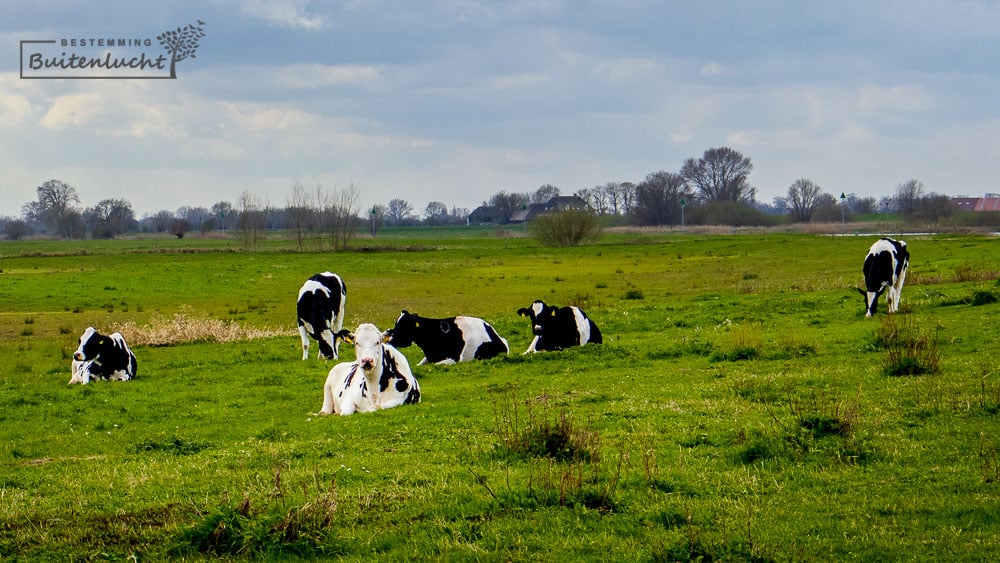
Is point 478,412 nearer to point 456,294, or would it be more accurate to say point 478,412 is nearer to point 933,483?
point 933,483

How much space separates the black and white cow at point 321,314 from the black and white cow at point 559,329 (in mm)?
4814

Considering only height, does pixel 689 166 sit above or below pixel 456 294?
above

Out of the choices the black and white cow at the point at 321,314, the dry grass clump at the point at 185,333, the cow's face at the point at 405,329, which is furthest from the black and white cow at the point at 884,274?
the dry grass clump at the point at 185,333

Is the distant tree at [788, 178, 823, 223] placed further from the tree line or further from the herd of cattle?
the herd of cattle

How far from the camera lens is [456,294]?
42469mm

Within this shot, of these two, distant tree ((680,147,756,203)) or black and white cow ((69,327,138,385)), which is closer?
black and white cow ((69,327,138,385))

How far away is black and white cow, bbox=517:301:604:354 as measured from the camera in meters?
19.8

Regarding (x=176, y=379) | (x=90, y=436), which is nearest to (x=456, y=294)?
(x=176, y=379)

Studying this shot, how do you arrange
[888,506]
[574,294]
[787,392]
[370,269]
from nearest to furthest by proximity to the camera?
[888,506], [787,392], [574,294], [370,269]

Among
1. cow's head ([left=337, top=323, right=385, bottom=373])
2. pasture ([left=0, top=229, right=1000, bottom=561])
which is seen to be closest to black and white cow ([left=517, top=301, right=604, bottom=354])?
pasture ([left=0, top=229, right=1000, bottom=561])

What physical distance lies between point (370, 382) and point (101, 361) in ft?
28.4

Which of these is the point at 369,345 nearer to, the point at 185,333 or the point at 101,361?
the point at 101,361

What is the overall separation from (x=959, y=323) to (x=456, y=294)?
25721mm

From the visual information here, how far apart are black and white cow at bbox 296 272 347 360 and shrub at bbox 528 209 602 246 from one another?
70.2 metres
